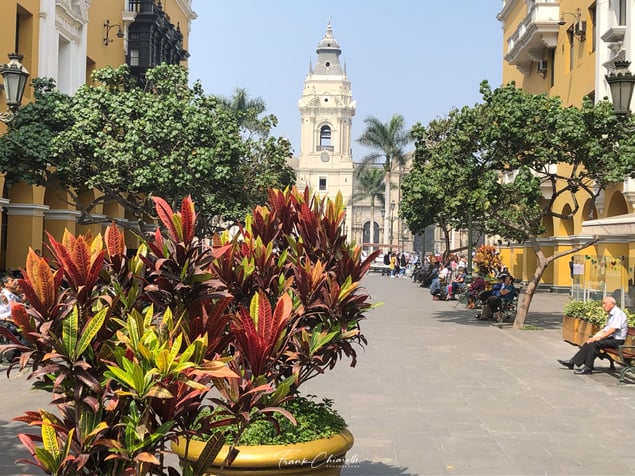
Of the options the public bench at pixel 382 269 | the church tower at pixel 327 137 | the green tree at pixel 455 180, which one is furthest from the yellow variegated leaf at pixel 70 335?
the church tower at pixel 327 137

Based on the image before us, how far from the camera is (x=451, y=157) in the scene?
20.9 metres

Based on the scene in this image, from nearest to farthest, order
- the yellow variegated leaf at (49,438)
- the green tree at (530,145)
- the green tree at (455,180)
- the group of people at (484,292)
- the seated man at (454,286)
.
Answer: the yellow variegated leaf at (49,438), the green tree at (530,145), the green tree at (455,180), the group of people at (484,292), the seated man at (454,286)

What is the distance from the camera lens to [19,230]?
2509cm

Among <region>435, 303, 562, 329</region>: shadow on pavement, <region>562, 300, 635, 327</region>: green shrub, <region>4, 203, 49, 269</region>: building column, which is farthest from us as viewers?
<region>4, 203, 49, 269</region>: building column

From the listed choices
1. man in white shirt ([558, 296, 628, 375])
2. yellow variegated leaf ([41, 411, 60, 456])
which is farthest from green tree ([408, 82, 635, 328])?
yellow variegated leaf ([41, 411, 60, 456])

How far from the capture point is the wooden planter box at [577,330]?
15.2 m

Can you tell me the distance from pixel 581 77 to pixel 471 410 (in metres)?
22.1

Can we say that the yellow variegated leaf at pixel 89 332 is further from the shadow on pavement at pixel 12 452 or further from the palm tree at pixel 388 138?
the palm tree at pixel 388 138

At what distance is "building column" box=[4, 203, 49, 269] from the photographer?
82.2 feet

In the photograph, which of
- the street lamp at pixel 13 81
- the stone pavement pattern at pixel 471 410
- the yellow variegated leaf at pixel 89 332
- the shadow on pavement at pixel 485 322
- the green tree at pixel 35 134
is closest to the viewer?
the yellow variegated leaf at pixel 89 332

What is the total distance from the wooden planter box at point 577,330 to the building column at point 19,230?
1539cm

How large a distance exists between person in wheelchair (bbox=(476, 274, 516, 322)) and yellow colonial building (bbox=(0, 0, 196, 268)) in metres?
10.6

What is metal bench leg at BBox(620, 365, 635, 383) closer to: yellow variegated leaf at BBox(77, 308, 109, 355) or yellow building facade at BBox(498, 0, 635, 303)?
yellow building facade at BBox(498, 0, 635, 303)

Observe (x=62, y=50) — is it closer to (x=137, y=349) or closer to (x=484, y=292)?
(x=484, y=292)
